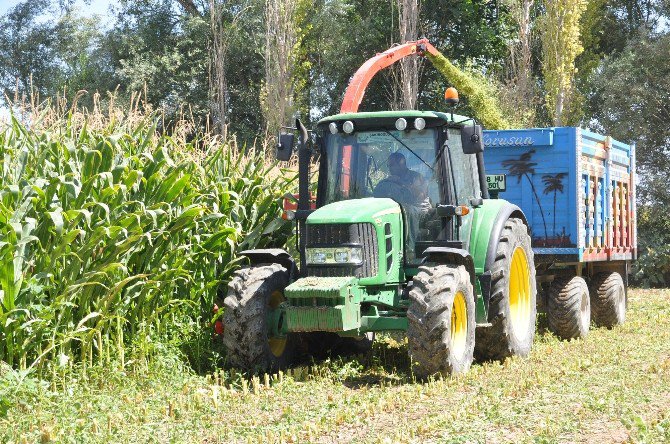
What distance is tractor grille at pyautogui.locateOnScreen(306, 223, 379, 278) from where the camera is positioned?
7605 millimetres

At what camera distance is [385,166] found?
8258mm

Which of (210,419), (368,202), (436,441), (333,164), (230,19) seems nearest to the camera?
(436,441)

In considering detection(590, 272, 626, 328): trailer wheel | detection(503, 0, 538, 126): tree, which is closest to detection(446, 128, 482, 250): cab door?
detection(590, 272, 626, 328): trailer wheel

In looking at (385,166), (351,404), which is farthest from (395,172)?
(351,404)

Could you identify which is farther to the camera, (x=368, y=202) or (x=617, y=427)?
(x=368, y=202)

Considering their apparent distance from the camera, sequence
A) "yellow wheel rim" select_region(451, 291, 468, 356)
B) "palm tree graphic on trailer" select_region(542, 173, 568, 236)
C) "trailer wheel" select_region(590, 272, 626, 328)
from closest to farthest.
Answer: "yellow wheel rim" select_region(451, 291, 468, 356), "palm tree graphic on trailer" select_region(542, 173, 568, 236), "trailer wheel" select_region(590, 272, 626, 328)

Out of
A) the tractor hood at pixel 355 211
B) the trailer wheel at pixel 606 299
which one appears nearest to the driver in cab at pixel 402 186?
the tractor hood at pixel 355 211

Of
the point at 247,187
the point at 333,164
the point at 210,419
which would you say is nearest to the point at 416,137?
the point at 333,164

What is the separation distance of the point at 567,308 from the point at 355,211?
12.5ft

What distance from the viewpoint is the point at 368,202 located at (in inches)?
309

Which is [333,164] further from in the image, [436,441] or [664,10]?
[664,10]

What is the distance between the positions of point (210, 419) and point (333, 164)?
9.86 ft

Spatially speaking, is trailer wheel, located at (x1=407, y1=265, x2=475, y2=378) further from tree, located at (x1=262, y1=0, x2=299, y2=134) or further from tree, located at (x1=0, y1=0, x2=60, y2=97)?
tree, located at (x1=0, y1=0, x2=60, y2=97)

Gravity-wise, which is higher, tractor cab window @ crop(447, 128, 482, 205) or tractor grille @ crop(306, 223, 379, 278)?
tractor cab window @ crop(447, 128, 482, 205)
